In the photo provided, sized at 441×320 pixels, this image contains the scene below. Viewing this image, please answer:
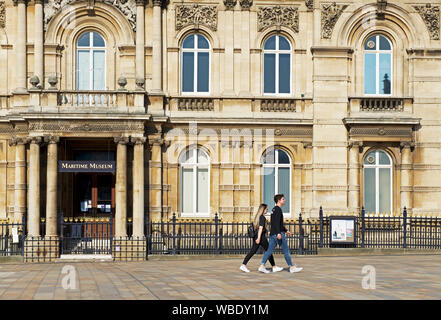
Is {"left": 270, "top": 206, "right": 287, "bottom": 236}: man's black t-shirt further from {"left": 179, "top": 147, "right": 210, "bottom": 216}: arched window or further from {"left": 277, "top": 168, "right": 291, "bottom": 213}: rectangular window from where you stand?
{"left": 277, "top": 168, "right": 291, "bottom": 213}: rectangular window

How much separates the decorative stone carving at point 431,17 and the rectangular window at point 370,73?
92.2 inches

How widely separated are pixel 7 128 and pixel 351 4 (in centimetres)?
1395

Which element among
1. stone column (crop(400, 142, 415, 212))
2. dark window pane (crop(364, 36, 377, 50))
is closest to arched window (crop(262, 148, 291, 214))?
Answer: stone column (crop(400, 142, 415, 212))

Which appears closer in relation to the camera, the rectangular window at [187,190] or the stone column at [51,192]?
the stone column at [51,192]

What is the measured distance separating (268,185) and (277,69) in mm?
4560

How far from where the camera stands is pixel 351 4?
28375 millimetres

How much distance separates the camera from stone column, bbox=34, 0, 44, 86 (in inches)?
1087

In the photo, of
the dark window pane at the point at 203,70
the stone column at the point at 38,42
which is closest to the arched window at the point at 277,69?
the dark window pane at the point at 203,70

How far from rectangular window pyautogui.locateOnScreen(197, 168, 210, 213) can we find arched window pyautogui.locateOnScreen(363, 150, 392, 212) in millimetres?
6141

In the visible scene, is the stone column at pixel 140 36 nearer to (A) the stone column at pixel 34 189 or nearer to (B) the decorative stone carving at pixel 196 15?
(B) the decorative stone carving at pixel 196 15

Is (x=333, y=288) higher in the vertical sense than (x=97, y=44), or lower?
lower

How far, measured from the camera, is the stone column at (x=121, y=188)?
26016 millimetres
